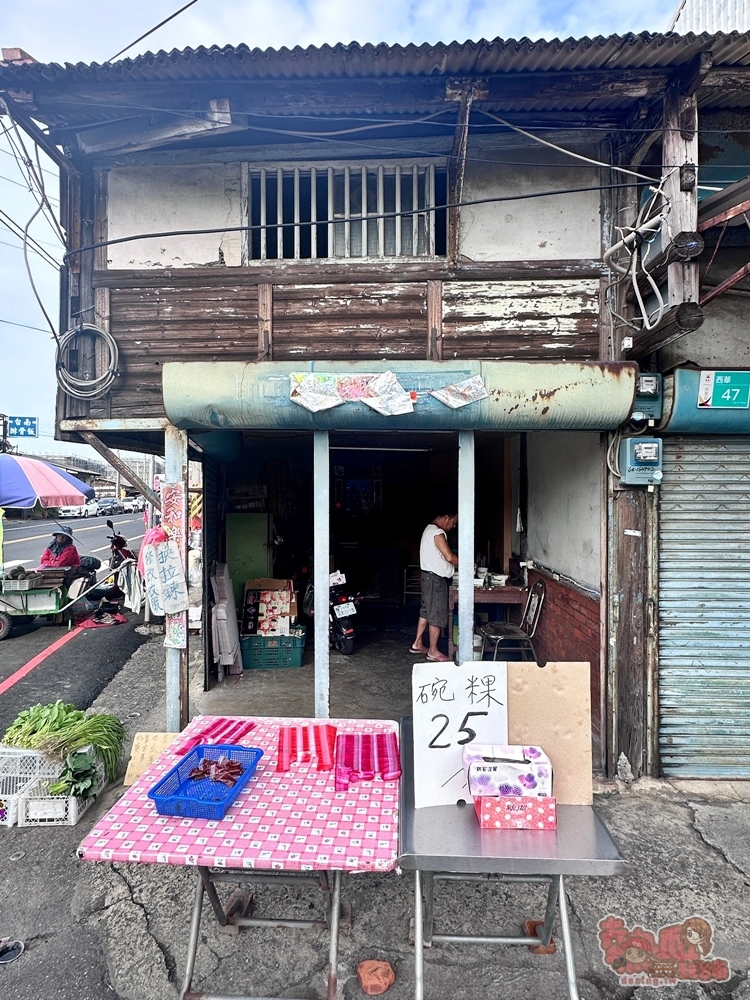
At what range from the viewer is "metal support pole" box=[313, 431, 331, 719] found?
4164 millimetres

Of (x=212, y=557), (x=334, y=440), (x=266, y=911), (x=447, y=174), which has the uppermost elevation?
(x=447, y=174)

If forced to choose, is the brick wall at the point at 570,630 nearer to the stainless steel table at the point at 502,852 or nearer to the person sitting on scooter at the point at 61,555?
the stainless steel table at the point at 502,852

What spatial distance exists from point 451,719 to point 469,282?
357 centimetres

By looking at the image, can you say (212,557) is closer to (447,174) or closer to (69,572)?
(69,572)

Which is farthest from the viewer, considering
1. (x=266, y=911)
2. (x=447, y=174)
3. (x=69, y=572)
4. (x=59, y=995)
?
(x=69, y=572)

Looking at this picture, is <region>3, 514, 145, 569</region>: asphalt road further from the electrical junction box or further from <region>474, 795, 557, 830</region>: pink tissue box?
the electrical junction box

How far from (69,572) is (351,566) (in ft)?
16.7

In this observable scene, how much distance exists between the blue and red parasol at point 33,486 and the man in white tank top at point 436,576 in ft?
21.3

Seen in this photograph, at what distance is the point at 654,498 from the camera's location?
429cm

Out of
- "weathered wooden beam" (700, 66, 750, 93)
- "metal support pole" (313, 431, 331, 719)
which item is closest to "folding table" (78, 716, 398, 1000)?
"metal support pole" (313, 431, 331, 719)

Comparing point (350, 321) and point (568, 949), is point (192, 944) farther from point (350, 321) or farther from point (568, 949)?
point (350, 321)

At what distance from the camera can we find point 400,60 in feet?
12.2

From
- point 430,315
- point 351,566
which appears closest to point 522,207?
point 430,315

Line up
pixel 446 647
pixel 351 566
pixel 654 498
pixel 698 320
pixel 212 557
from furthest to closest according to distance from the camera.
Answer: pixel 351 566, pixel 446 647, pixel 212 557, pixel 654 498, pixel 698 320
